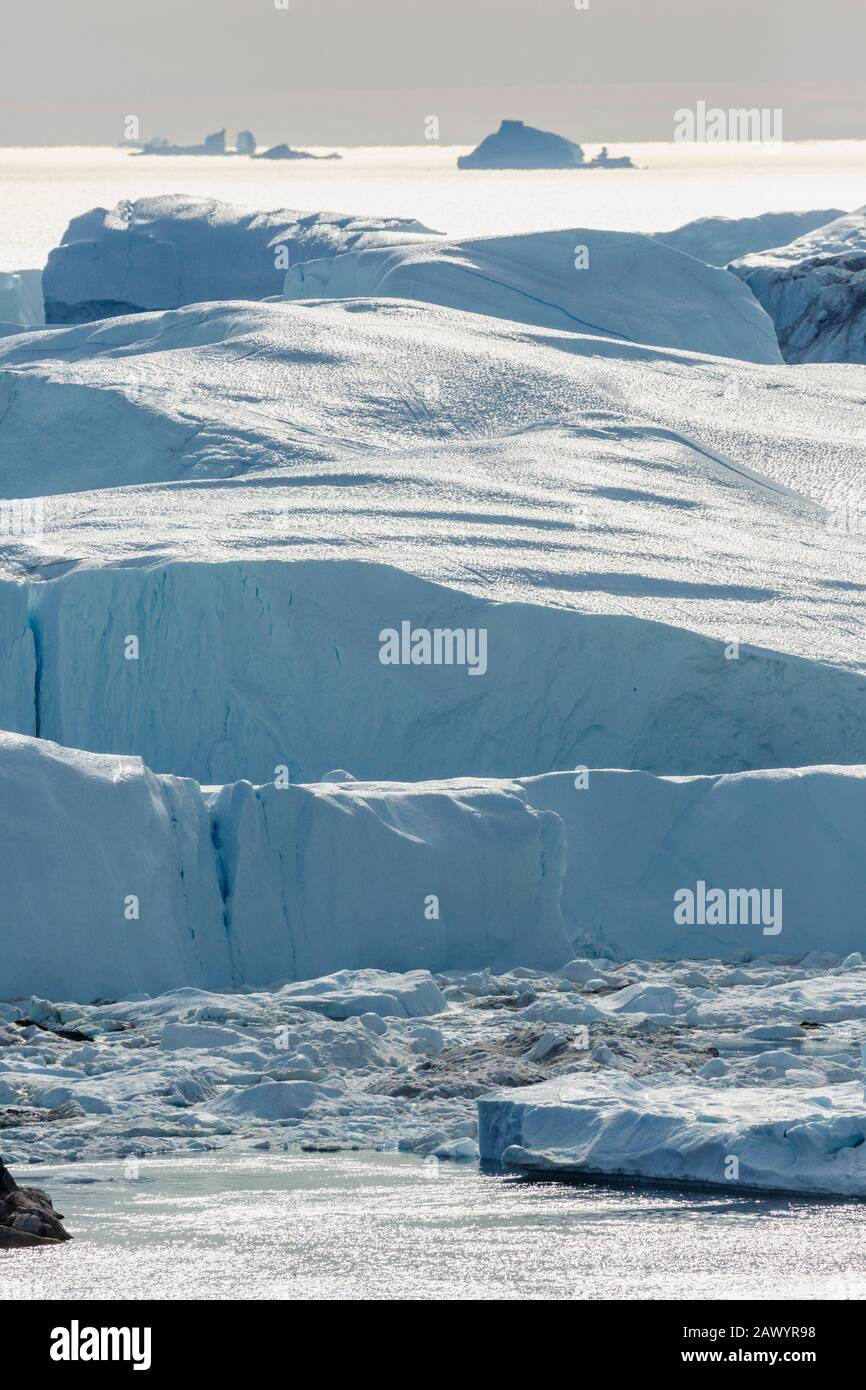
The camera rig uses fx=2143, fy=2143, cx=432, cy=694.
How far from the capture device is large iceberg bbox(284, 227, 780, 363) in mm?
23734

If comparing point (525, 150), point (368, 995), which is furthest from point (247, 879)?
point (525, 150)

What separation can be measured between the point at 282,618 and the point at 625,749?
243 centimetres

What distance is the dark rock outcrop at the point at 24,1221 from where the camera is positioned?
671cm

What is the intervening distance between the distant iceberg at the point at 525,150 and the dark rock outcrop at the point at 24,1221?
70087mm

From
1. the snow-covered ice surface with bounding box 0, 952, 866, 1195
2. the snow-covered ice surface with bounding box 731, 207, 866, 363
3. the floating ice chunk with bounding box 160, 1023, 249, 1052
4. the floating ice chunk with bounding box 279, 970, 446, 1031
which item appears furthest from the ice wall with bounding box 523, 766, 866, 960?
the snow-covered ice surface with bounding box 731, 207, 866, 363

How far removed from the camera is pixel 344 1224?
7039mm

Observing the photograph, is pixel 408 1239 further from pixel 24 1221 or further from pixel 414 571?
pixel 414 571

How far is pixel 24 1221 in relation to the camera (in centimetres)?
673

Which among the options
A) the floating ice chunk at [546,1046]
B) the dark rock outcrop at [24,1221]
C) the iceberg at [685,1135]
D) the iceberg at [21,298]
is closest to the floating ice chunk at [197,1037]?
the floating ice chunk at [546,1046]

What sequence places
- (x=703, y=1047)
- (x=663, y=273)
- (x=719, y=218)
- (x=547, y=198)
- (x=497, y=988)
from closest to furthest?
(x=703, y=1047) → (x=497, y=988) → (x=663, y=273) → (x=719, y=218) → (x=547, y=198)

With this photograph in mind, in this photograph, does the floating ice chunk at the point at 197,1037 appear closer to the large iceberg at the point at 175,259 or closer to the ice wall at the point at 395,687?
the ice wall at the point at 395,687

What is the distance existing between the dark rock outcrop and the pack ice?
1207mm
